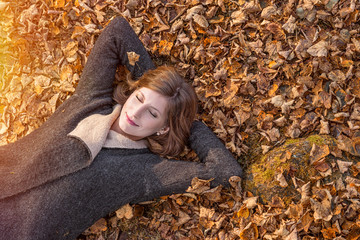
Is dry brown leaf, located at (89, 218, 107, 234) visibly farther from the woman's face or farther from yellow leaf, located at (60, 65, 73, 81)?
yellow leaf, located at (60, 65, 73, 81)

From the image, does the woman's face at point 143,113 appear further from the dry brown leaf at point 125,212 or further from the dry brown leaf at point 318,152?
the dry brown leaf at point 318,152

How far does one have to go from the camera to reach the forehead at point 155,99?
306cm

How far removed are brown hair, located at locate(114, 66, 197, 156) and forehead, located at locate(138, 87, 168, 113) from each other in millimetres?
38

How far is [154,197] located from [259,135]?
135 centimetres

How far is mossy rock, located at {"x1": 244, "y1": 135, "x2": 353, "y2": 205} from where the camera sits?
9.85 feet

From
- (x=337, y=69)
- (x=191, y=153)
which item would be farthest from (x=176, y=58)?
(x=337, y=69)

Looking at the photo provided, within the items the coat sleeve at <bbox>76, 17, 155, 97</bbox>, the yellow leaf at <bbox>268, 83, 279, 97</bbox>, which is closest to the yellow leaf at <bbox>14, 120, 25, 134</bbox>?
the coat sleeve at <bbox>76, 17, 155, 97</bbox>

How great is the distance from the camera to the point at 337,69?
10.5 feet

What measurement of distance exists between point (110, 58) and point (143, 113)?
0.84 meters

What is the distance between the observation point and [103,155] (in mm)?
3102

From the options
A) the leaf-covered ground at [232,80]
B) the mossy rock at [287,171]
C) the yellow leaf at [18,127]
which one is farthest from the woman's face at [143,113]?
the yellow leaf at [18,127]

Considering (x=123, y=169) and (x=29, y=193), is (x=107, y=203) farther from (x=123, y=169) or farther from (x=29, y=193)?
(x=29, y=193)

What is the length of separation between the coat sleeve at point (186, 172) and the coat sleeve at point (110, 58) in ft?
3.45

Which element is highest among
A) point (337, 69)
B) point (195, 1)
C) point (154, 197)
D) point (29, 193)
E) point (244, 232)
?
point (195, 1)
